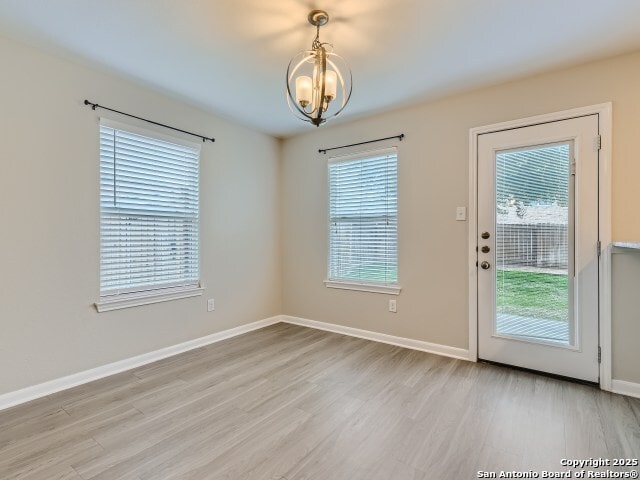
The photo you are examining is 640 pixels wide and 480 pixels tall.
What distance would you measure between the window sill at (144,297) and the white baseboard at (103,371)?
466mm

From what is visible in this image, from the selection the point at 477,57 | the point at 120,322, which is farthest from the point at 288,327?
the point at 477,57

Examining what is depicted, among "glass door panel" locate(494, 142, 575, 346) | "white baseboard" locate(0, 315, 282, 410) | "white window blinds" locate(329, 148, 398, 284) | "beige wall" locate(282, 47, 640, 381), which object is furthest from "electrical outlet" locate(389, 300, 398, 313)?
"white baseboard" locate(0, 315, 282, 410)

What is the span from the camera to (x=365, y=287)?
12.0 ft

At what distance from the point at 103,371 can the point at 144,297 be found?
64 cm

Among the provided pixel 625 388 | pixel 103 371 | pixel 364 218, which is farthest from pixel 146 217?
pixel 625 388

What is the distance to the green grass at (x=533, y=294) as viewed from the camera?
2.56 meters

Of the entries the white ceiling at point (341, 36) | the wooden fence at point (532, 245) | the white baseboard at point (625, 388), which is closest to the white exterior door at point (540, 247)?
the wooden fence at point (532, 245)

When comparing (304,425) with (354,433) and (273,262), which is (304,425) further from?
(273,262)

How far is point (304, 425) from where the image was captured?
6.47ft

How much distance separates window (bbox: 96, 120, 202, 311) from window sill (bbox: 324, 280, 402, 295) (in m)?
1.50

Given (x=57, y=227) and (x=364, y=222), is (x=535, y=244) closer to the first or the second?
(x=364, y=222)

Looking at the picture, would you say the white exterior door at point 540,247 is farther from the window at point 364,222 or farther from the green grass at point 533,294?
the window at point 364,222

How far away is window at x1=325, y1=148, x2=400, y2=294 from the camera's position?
346 cm

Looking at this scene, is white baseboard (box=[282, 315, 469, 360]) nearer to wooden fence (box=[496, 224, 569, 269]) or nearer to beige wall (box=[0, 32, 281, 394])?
wooden fence (box=[496, 224, 569, 269])
